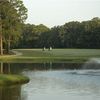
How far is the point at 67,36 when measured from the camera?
579 feet

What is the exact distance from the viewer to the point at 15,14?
319ft

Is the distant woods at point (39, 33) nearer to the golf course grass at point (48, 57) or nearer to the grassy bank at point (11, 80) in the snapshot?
the golf course grass at point (48, 57)

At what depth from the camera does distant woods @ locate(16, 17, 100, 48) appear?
162625 mm

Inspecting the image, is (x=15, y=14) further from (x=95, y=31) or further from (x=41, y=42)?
(x=41, y=42)

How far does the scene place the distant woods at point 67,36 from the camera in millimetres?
162625

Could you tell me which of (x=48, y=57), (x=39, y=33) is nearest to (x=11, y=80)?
(x=48, y=57)

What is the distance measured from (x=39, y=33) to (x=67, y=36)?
853 inches

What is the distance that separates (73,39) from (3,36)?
3006 inches

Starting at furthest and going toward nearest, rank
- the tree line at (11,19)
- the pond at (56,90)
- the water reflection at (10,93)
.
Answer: the tree line at (11,19) < the pond at (56,90) < the water reflection at (10,93)

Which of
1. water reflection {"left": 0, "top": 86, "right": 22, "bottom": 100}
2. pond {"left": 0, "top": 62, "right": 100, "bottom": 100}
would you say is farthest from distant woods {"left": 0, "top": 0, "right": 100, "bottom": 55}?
water reflection {"left": 0, "top": 86, "right": 22, "bottom": 100}

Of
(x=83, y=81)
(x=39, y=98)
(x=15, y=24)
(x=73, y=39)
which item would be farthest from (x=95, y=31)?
(x=39, y=98)

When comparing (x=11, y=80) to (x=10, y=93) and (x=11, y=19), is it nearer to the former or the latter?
(x=10, y=93)

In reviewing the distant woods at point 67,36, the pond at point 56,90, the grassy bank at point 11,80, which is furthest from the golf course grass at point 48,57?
the distant woods at point 67,36

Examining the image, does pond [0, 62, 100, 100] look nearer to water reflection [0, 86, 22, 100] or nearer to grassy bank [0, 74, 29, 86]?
water reflection [0, 86, 22, 100]
